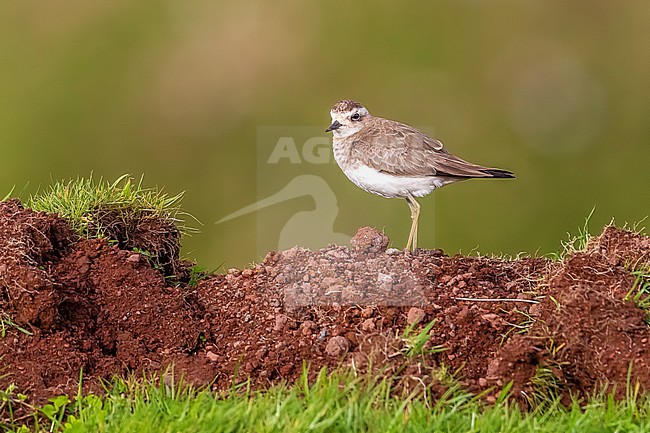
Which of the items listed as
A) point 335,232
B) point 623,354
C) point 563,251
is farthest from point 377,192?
point 623,354

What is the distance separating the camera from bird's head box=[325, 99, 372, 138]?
6.69 meters

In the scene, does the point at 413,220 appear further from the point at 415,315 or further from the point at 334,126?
the point at 415,315

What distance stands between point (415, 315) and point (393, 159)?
4.98 feet

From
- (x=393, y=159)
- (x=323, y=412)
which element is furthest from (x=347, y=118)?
(x=323, y=412)

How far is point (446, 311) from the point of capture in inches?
213

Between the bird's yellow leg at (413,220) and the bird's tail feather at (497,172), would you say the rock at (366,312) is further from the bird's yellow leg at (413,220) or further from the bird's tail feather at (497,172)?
the bird's tail feather at (497,172)

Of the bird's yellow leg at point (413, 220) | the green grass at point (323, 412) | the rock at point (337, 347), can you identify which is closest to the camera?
the green grass at point (323, 412)

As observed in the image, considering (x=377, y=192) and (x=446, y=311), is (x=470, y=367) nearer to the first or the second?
(x=446, y=311)

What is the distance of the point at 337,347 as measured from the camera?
200 inches

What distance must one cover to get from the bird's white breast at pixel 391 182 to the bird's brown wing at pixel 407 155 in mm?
37

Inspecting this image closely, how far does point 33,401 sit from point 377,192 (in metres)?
2.87

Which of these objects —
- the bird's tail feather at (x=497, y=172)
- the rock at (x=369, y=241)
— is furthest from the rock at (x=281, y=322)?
the bird's tail feather at (x=497, y=172)

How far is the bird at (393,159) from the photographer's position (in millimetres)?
6488

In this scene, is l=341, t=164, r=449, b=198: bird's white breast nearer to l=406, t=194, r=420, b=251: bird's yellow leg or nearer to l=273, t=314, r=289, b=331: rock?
l=406, t=194, r=420, b=251: bird's yellow leg
